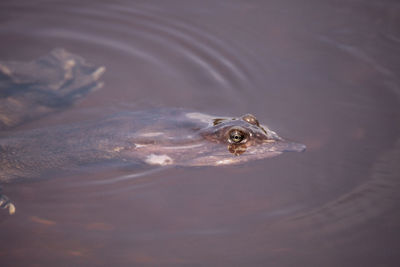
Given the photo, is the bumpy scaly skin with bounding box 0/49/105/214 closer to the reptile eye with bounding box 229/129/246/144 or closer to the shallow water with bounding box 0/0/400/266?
the shallow water with bounding box 0/0/400/266

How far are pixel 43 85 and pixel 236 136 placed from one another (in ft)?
10.3

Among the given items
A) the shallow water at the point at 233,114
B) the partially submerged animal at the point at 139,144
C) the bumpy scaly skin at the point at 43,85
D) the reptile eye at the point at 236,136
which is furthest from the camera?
the bumpy scaly skin at the point at 43,85

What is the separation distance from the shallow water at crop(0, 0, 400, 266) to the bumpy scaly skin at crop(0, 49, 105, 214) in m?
0.22

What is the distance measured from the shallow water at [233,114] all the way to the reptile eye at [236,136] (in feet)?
1.58

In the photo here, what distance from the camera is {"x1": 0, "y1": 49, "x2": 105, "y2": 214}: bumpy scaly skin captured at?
17.4ft

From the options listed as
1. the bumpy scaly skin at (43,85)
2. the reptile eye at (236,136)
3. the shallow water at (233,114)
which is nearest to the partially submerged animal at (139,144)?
the reptile eye at (236,136)

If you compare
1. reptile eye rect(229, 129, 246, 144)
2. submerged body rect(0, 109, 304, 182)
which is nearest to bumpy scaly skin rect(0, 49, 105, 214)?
submerged body rect(0, 109, 304, 182)

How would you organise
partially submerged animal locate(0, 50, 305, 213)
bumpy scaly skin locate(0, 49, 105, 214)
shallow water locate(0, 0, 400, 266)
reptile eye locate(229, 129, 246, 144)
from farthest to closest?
1. bumpy scaly skin locate(0, 49, 105, 214)
2. partially submerged animal locate(0, 50, 305, 213)
3. reptile eye locate(229, 129, 246, 144)
4. shallow water locate(0, 0, 400, 266)

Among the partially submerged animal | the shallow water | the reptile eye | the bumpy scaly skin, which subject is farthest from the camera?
the bumpy scaly skin

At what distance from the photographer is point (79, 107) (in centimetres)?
548

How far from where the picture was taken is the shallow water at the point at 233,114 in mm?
4070

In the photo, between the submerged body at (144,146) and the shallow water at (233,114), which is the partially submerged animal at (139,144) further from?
the shallow water at (233,114)

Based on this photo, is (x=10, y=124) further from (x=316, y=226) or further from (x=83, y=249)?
(x=316, y=226)

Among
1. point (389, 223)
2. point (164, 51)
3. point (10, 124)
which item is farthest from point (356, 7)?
point (10, 124)
